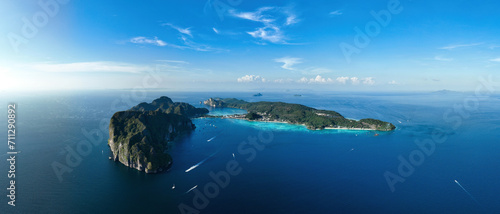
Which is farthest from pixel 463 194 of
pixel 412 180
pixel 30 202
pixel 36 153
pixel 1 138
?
pixel 1 138

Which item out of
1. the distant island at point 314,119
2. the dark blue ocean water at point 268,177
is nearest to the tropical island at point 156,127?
the distant island at point 314,119

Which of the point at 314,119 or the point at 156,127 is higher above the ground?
the point at 314,119

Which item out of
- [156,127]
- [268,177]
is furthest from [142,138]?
Answer: [268,177]

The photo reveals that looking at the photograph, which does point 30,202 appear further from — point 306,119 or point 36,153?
point 306,119

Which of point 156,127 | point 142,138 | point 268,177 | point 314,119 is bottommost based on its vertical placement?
point 268,177

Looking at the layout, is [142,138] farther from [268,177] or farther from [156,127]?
[268,177]

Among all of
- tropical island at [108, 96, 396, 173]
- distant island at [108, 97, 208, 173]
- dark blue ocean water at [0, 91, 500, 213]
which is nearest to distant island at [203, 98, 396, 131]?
tropical island at [108, 96, 396, 173]

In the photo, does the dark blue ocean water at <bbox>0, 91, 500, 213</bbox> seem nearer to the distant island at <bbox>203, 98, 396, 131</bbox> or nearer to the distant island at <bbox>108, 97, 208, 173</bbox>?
the distant island at <bbox>108, 97, 208, 173</bbox>

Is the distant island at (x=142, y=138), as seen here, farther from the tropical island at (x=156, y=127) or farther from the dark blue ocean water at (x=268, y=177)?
the dark blue ocean water at (x=268, y=177)
